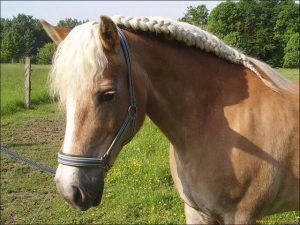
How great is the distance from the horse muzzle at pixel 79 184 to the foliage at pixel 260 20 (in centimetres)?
4332

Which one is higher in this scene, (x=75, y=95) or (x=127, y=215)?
(x=75, y=95)

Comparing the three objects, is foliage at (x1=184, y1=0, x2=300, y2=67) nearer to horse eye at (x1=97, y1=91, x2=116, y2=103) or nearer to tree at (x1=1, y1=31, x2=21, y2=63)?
tree at (x1=1, y1=31, x2=21, y2=63)

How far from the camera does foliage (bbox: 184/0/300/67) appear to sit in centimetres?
4736

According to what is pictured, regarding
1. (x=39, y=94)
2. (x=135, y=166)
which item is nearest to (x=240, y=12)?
(x=39, y=94)

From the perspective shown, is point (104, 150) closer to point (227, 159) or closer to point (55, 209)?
point (227, 159)

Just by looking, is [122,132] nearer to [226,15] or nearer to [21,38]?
[21,38]

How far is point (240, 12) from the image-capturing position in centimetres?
5966

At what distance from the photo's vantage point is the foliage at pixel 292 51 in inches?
1710

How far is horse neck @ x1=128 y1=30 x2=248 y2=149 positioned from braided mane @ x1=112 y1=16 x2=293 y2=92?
0.05 meters

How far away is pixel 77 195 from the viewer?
1903 mm

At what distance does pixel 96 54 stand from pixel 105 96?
0.23 meters

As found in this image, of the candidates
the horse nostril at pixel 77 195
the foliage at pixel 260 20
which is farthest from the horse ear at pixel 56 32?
the foliage at pixel 260 20

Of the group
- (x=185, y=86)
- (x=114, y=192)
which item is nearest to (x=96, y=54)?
(x=185, y=86)

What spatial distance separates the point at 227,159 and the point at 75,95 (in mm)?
944
